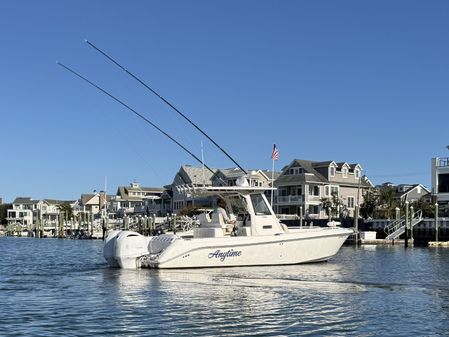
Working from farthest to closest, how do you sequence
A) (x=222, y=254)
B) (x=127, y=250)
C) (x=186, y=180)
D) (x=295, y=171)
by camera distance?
(x=186, y=180) < (x=295, y=171) < (x=222, y=254) < (x=127, y=250)

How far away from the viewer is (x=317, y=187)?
81.0 m

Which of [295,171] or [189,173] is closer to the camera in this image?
[295,171]

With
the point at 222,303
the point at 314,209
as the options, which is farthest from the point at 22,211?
the point at 222,303

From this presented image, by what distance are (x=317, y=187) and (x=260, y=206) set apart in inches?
2156

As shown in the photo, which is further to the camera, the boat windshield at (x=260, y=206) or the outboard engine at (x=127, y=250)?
the boat windshield at (x=260, y=206)

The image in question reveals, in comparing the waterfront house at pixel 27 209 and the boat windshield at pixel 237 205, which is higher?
the boat windshield at pixel 237 205

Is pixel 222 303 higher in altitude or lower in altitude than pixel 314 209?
lower

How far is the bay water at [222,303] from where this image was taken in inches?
509

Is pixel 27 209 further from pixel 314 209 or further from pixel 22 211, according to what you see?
pixel 314 209

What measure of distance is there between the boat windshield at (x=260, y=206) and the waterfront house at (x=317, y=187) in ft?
167

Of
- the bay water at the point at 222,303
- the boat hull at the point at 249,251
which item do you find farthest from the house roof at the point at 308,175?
the bay water at the point at 222,303

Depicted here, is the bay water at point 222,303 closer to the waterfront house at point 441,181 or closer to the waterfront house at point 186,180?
the waterfront house at point 441,181

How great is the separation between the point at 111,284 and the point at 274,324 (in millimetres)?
7569

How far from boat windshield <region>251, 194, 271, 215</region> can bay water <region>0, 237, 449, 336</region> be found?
3191mm
